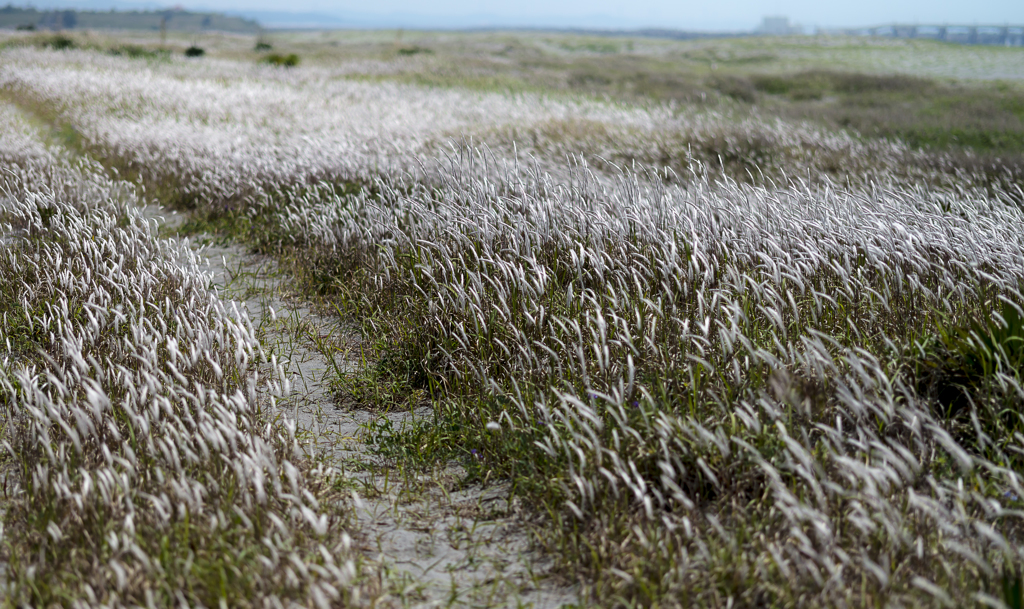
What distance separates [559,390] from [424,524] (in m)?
0.81

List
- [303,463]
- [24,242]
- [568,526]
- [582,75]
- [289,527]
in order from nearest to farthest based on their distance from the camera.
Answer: [289,527], [568,526], [303,463], [24,242], [582,75]

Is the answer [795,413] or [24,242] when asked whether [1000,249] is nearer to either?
[795,413]

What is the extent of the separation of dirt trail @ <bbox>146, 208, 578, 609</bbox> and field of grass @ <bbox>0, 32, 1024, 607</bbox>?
75 mm

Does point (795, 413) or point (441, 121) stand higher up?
point (441, 121)

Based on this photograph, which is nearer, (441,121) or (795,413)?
(795,413)

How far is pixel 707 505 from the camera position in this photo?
259 centimetres

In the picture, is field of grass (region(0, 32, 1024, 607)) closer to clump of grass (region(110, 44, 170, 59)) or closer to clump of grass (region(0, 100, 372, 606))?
clump of grass (region(0, 100, 372, 606))

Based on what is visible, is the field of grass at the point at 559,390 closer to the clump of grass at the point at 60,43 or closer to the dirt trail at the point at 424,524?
the dirt trail at the point at 424,524

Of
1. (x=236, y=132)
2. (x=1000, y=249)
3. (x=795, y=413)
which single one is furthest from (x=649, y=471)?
(x=236, y=132)

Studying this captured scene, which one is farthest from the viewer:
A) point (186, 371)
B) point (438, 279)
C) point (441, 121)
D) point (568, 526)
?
point (441, 121)

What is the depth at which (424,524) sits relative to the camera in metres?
2.69

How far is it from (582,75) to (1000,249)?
32724 mm

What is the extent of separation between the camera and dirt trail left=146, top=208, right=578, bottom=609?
7.55ft

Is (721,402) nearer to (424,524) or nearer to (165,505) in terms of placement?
(424,524)
